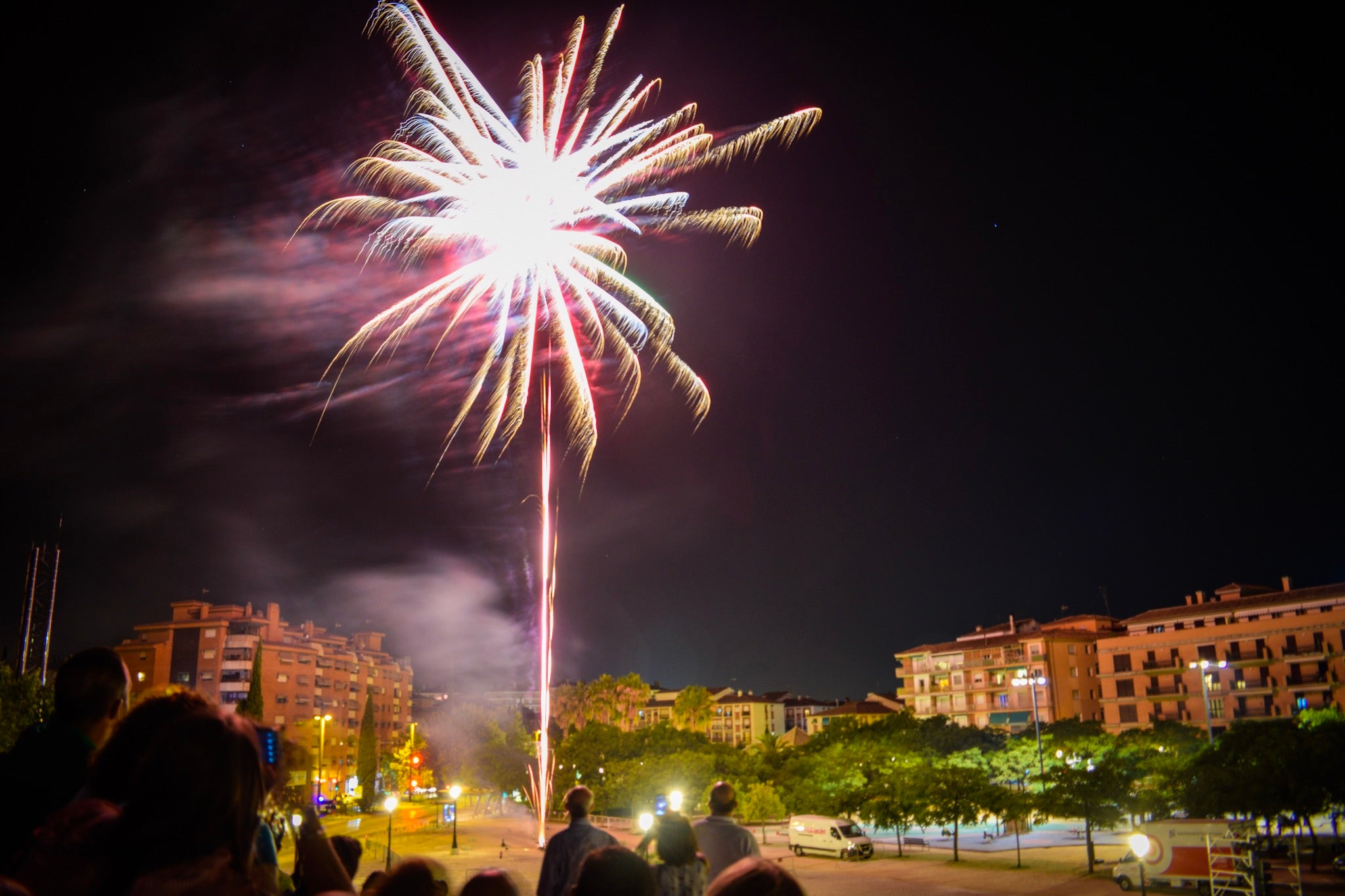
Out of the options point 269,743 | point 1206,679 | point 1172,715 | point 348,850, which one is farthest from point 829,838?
point 1172,715

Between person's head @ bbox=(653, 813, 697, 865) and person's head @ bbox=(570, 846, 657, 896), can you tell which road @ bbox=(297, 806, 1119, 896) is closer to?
person's head @ bbox=(653, 813, 697, 865)

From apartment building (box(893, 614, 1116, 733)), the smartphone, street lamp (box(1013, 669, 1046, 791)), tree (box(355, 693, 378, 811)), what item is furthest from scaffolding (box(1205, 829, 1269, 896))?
tree (box(355, 693, 378, 811))

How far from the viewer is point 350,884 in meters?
3.48

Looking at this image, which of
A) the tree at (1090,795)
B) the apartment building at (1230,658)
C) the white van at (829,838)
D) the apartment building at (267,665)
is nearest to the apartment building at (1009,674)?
the apartment building at (1230,658)

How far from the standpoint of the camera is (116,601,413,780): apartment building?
8088 cm

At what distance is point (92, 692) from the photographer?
3586 mm

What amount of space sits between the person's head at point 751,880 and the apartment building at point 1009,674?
73232 mm

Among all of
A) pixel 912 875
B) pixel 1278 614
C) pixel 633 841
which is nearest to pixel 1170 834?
pixel 912 875

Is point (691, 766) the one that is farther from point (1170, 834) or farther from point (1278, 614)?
point (1278, 614)

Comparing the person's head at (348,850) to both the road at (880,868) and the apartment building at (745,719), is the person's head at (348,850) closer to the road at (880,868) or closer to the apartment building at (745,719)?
the road at (880,868)

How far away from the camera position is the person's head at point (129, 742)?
2.97 metres

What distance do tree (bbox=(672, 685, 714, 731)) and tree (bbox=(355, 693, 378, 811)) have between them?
2510 centimetres

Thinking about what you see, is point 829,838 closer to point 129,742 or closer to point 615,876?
point 615,876

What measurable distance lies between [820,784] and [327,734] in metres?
56.8
